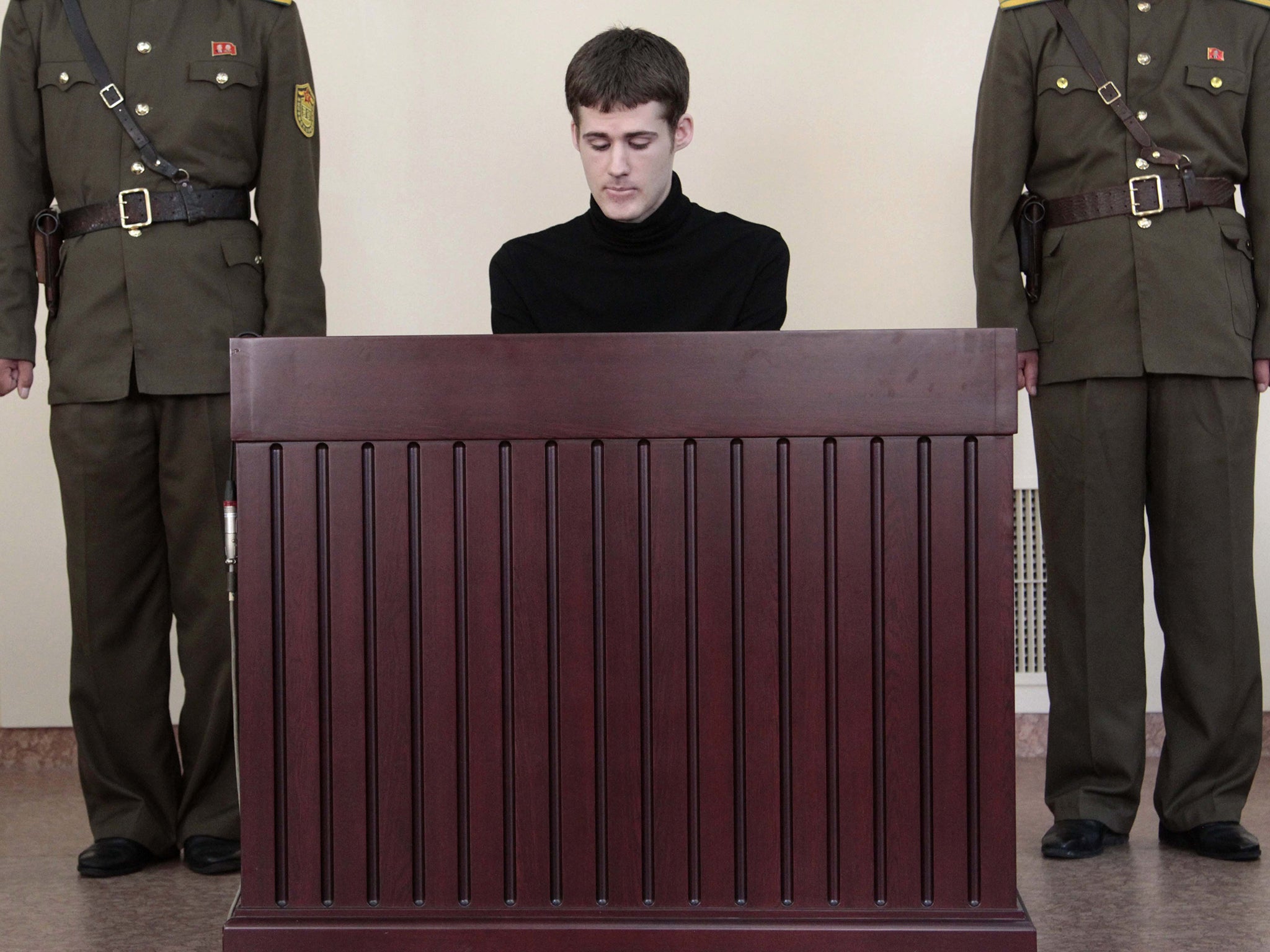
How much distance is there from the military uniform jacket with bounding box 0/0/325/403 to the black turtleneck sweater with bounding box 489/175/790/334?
381mm

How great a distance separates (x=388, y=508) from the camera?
4.28 feet

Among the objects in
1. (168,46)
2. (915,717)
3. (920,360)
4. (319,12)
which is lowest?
(915,717)

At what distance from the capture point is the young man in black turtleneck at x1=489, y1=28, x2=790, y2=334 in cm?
180

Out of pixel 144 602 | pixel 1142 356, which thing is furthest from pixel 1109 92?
pixel 144 602

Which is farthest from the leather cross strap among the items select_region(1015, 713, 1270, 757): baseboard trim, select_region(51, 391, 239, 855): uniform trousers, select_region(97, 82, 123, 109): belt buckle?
select_region(1015, 713, 1270, 757): baseboard trim

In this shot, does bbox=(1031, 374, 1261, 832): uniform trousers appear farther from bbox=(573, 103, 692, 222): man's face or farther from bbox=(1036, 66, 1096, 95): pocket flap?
bbox=(573, 103, 692, 222): man's face

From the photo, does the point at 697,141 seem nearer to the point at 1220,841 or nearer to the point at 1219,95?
the point at 1219,95

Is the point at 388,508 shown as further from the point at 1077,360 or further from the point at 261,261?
the point at 1077,360

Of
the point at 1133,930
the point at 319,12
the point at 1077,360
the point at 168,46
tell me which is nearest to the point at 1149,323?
the point at 1077,360

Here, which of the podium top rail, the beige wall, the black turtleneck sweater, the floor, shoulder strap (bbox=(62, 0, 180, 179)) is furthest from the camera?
the beige wall

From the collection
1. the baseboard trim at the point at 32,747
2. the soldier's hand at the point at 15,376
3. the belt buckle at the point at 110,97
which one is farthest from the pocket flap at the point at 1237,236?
the baseboard trim at the point at 32,747

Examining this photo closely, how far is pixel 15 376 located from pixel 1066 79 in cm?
161

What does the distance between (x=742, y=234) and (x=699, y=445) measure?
74 cm

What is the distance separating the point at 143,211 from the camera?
204cm
